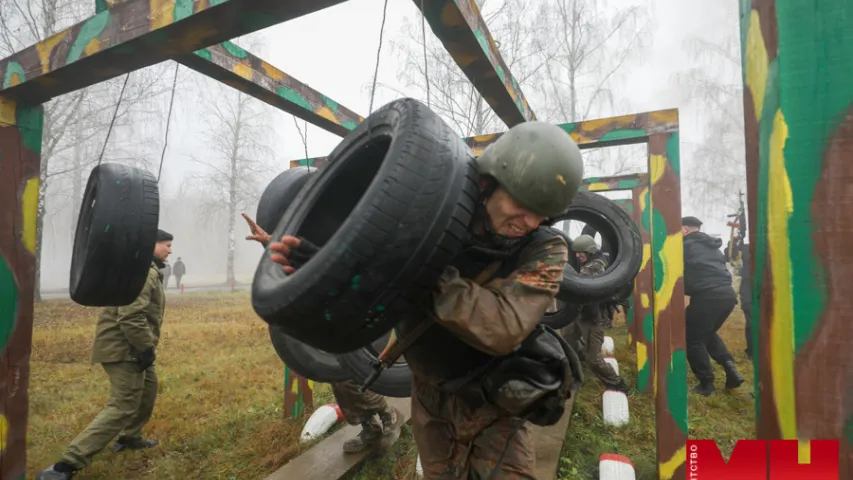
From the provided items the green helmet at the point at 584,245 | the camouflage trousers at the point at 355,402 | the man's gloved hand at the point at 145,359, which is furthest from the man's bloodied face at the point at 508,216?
the green helmet at the point at 584,245

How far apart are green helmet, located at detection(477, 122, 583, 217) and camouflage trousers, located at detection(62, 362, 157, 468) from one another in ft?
13.4

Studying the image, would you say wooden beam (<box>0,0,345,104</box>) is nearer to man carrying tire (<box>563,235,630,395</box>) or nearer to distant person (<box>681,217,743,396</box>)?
man carrying tire (<box>563,235,630,395</box>)

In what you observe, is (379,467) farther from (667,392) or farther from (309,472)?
(667,392)

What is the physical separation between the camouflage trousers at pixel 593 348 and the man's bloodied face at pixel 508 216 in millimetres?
5035

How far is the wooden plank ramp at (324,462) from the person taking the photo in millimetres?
3639

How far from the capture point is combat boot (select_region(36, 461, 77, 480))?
3627 millimetres

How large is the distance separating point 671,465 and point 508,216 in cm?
325

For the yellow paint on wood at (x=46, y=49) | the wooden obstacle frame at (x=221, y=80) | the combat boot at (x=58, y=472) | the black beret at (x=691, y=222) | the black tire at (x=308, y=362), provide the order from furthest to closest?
the black beret at (x=691, y=222), the combat boot at (x=58, y=472), the black tire at (x=308, y=362), the yellow paint on wood at (x=46, y=49), the wooden obstacle frame at (x=221, y=80)

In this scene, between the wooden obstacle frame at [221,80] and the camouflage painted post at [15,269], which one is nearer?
the wooden obstacle frame at [221,80]

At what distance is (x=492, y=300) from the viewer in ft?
5.05

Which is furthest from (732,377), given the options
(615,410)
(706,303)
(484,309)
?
(484,309)

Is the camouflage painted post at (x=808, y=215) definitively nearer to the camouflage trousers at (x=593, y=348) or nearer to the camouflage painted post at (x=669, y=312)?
the camouflage painted post at (x=669, y=312)

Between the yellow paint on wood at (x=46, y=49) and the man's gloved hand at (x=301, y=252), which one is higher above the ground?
the yellow paint on wood at (x=46, y=49)

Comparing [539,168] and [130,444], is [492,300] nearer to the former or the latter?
[539,168]
